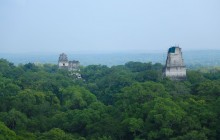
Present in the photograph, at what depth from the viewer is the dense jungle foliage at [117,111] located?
2345 centimetres

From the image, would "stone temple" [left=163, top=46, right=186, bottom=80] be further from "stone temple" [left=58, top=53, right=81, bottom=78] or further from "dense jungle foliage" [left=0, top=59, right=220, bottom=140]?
"stone temple" [left=58, top=53, right=81, bottom=78]

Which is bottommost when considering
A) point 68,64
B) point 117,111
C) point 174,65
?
point 117,111

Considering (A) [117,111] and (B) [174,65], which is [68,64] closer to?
(B) [174,65]

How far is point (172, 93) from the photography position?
31.7 m

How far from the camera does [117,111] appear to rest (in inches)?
1107

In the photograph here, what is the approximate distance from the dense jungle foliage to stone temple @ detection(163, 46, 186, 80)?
3.43ft

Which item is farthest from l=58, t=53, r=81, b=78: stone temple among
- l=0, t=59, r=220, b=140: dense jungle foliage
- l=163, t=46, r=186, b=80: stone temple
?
l=163, t=46, r=186, b=80: stone temple

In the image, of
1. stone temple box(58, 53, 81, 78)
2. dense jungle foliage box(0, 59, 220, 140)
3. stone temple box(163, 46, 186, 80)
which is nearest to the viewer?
dense jungle foliage box(0, 59, 220, 140)

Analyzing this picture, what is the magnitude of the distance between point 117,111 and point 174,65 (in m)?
11.0

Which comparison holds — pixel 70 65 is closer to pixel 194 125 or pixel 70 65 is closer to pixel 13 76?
pixel 13 76

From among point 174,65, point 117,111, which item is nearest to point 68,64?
point 174,65

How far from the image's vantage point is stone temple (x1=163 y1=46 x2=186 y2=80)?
3709 centimetres

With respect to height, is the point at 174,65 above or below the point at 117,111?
above

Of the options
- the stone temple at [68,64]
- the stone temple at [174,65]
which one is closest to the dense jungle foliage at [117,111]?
the stone temple at [174,65]
